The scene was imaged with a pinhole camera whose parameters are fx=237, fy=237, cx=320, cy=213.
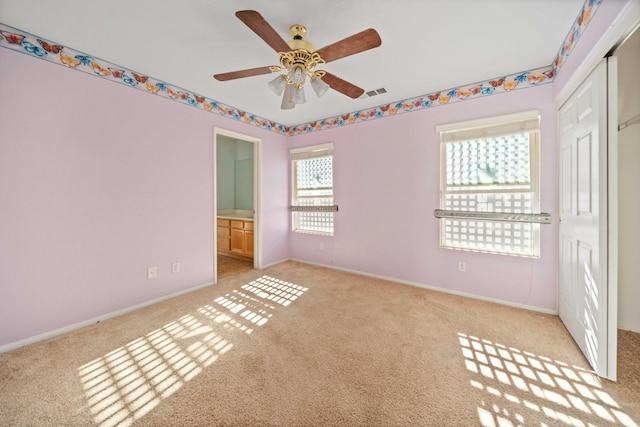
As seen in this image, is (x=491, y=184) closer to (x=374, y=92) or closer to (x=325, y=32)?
(x=374, y=92)

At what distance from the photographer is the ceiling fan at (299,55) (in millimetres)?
1397

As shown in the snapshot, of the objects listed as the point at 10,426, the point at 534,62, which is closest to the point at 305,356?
the point at 10,426

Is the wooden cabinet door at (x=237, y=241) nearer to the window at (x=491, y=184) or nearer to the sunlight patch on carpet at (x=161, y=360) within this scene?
the sunlight patch on carpet at (x=161, y=360)

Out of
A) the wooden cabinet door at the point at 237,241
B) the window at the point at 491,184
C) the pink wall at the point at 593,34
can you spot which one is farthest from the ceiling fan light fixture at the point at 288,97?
the wooden cabinet door at the point at 237,241

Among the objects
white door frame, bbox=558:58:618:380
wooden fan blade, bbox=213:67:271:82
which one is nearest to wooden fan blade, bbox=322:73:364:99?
wooden fan blade, bbox=213:67:271:82

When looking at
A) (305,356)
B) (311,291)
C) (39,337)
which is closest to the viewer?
(305,356)

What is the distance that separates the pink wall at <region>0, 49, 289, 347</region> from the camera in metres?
1.85

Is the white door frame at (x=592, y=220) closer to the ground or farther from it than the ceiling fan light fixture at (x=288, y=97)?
closer to the ground

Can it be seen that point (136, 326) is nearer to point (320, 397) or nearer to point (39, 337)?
point (39, 337)

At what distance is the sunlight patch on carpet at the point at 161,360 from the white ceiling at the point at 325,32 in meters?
2.44

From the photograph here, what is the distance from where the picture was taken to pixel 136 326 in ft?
7.11

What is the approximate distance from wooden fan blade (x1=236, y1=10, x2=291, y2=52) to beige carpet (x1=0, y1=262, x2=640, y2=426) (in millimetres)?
2120

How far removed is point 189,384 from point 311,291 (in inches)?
65.1

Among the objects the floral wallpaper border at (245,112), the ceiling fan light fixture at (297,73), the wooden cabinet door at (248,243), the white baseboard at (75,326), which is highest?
the floral wallpaper border at (245,112)
